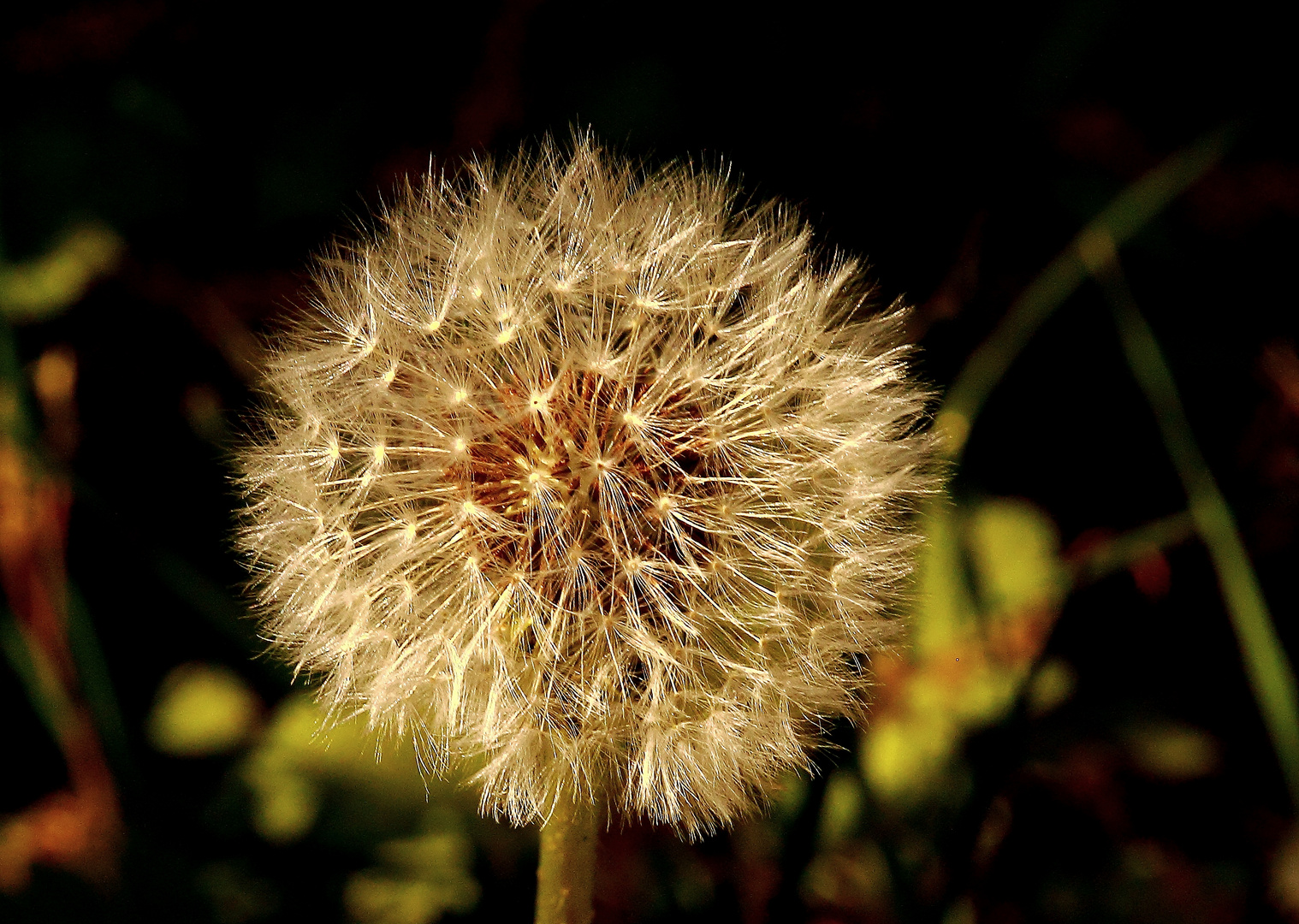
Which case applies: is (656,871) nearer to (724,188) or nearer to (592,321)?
(592,321)

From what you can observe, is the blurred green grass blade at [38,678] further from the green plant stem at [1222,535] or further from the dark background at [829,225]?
the green plant stem at [1222,535]

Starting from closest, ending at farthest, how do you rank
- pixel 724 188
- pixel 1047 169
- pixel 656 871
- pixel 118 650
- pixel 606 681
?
pixel 606 681, pixel 724 188, pixel 656 871, pixel 118 650, pixel 1047 169

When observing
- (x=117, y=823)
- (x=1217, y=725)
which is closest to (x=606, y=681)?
(x=117, y=823)

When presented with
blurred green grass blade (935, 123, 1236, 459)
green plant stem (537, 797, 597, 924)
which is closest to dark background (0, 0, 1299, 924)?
blurred green grass blade (935, 123, 1236, 459)

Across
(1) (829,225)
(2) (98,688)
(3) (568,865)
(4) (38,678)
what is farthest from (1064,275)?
(4) (38,678)

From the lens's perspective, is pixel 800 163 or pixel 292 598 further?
pixel 800 163
